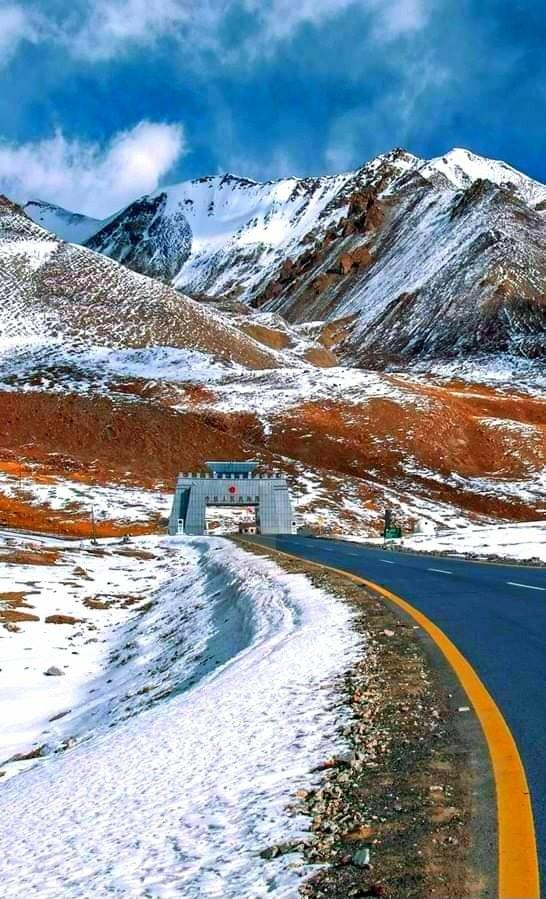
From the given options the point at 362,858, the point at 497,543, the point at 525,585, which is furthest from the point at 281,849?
the point at 497,543

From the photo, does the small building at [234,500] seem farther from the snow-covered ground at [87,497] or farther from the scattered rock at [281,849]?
the scattered rock at [281,849]

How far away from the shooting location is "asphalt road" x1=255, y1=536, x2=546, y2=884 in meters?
5.28

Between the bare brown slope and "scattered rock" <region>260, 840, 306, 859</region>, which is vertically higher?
the bare brown slope

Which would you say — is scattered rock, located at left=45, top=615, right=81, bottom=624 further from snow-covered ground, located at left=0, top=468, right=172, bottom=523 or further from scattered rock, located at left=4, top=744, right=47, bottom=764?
snow-covered ground, located at left=0, top=468, right=172, bottom=523

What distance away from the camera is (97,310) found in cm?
15950

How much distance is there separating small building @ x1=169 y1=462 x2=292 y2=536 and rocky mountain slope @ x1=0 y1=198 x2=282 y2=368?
8614cm

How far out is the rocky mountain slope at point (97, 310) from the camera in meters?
148

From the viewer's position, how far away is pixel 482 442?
303ft

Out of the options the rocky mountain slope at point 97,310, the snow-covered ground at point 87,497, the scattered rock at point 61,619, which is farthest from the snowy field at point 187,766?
the rocky mountain slope at point 97,310

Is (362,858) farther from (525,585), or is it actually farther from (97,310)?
(97,310)

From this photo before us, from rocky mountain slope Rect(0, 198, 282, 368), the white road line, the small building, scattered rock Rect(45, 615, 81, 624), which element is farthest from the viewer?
rocky mountain slope Rect(0, 198, 282, 368)

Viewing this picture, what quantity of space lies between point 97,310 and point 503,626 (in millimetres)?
157720

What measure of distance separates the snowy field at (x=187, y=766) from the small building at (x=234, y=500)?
4279cm

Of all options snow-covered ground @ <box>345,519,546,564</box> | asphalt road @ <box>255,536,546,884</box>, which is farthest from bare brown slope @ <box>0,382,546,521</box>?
asphalt road @ <box>255,536,546,884</box>
